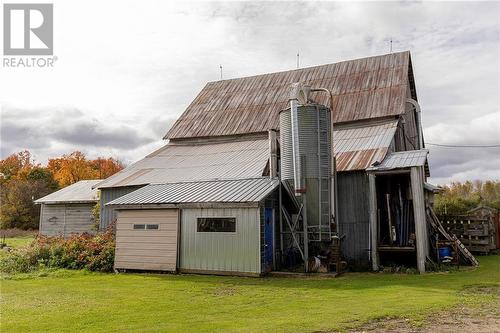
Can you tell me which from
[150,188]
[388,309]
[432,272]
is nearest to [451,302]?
[388,309]

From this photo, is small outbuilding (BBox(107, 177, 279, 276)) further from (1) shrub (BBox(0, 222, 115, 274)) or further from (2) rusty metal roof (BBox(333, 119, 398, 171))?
(2) rusty metal roof (BBox(333, 119, 398, 171))

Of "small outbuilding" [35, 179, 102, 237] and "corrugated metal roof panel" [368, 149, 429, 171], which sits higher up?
"corrugated metal roof panel" [368, 149, 429, 171]

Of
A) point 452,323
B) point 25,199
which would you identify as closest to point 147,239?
point 452,323

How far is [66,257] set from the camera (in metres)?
16.8

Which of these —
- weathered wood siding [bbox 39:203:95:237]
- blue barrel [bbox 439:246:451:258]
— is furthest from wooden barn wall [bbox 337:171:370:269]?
weathered wood siding [bbox 39:203:95:237]

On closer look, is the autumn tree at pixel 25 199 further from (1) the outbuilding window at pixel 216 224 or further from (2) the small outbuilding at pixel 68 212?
(1) the outbuilding window at pixel 216 224

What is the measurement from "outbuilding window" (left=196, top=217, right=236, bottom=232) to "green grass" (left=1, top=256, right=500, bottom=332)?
5.29 feet

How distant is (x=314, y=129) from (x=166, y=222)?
603 cm

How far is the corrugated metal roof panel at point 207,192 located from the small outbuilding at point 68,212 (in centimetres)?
1079

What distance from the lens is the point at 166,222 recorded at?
1556 centimetres

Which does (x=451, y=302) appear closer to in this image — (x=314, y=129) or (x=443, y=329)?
(x=443, y=329)

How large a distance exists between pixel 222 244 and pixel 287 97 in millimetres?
12751

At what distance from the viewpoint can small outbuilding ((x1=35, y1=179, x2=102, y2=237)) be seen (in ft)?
89.1

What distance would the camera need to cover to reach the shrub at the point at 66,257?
639 inches
